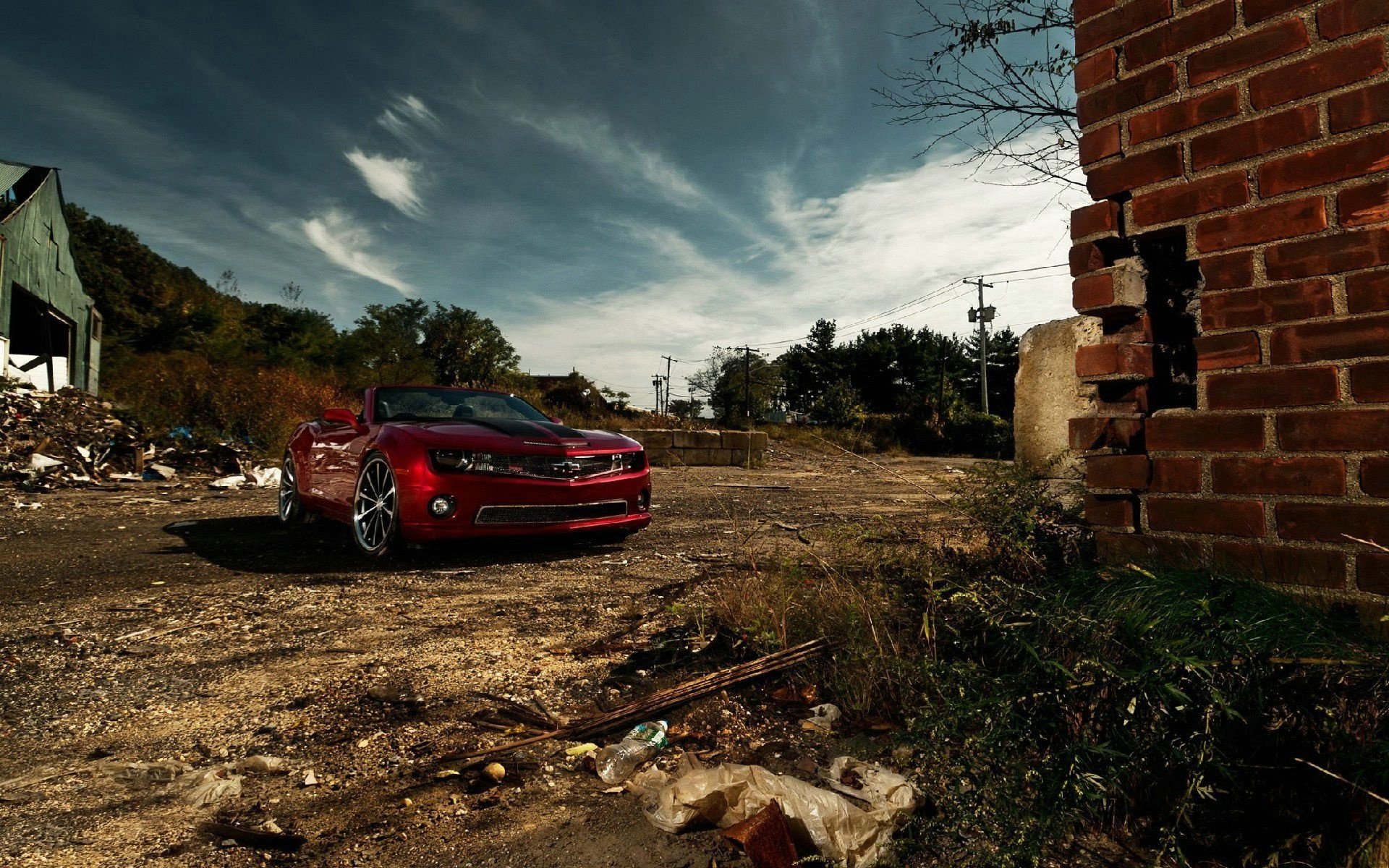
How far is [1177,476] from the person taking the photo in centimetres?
161

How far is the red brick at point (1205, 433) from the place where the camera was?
4.85 ft

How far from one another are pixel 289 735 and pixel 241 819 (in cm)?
45

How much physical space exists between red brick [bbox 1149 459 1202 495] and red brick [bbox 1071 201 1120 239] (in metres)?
0.61

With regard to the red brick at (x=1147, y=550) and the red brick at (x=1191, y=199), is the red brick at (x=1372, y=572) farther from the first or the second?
the red brick at (x=1191, y=199)

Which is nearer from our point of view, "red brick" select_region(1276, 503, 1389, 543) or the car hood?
"red brick" select_region(1276, 503, 1389, 543)

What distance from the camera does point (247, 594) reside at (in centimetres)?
351

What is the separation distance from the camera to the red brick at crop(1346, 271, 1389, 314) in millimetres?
1294

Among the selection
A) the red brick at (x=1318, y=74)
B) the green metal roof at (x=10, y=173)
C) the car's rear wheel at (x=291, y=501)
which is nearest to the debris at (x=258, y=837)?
the red brick at (x=1318, y=74)

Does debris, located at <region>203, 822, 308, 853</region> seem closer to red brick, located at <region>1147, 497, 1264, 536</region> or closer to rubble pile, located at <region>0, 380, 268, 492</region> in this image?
red brick, located at <region>1147, 497, 1264, 536</region>

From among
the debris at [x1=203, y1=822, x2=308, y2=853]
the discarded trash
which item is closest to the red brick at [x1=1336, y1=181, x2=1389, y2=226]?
the discarded trash

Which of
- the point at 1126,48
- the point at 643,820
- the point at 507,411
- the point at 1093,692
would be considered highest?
the point at 1126,48

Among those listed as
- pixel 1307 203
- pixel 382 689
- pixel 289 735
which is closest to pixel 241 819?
pixel 289 735

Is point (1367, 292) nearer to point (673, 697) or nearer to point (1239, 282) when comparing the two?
point (1239, 282)

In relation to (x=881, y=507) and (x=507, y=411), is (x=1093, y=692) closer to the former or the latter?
(x=507, y=411)
